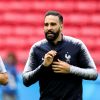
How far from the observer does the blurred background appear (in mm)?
14914

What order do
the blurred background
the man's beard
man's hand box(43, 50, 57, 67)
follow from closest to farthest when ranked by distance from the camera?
man's hand box(43, 50, 57, 67)
the man's beard
the blurred background

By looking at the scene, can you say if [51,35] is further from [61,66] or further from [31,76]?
[31,76]

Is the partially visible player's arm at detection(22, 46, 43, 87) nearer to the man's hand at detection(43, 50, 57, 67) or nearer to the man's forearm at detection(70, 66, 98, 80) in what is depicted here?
the man's hand at detection(43, 50, 57, 67)

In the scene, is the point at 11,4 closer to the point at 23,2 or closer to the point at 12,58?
the point at 23,2

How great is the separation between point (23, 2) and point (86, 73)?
8.07 m

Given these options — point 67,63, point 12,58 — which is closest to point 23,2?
point 12,58

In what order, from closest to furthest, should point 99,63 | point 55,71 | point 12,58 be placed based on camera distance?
point 55,71, point 12,58, point 99,63

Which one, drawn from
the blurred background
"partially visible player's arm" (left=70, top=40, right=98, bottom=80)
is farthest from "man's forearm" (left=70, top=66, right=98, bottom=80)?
the blurred background

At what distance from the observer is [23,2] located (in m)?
15.3

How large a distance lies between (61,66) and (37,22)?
8.04 meters

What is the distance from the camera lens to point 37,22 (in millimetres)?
15211

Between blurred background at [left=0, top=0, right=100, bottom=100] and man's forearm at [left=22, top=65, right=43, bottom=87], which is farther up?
man's forearm at [left=22, top=65, right=43, bottom=87]

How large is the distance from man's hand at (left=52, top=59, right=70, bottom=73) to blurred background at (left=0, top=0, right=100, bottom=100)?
7.42 m

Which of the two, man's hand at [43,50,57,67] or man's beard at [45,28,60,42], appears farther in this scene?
man's beard at [45,28,60,42]
